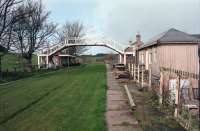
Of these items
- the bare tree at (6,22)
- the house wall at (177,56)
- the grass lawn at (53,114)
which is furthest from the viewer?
the bare tree at (6,22)

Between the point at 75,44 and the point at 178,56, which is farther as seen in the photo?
the point at 75,44

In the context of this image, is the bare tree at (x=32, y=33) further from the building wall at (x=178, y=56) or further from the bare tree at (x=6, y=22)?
the building wall at (x=178, y=56)

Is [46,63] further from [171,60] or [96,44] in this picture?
[171,60]

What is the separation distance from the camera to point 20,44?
5594 cm

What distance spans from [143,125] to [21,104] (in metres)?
6.29

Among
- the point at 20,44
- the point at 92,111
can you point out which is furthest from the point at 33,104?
the point at 20,44

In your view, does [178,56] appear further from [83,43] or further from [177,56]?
[83,43]

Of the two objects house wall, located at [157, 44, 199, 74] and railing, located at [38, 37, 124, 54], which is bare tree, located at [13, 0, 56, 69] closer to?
railing, located at [38, 37, 124, 54]

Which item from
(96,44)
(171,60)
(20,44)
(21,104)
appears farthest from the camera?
(96,44)

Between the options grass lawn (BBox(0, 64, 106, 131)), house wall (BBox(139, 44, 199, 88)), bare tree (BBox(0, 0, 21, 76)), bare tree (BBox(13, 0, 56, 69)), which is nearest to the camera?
grass lawn (BBox(0, 64, 106, 131))

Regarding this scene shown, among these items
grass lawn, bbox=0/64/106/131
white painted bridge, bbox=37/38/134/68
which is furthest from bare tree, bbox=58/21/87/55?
grass lawn, bbox=0/64/106/131

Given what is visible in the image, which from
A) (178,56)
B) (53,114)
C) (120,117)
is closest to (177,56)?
(178,56)

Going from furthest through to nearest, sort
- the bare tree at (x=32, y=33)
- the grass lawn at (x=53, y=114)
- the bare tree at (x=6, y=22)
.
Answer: the bare tree at (x=32, y=33)
the bare tree at (x=6, y=22)
the grass lawn at (x=53, y=114)

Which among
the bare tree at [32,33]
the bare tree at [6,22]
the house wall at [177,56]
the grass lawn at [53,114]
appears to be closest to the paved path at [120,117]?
the grass lawn at [53,114]
